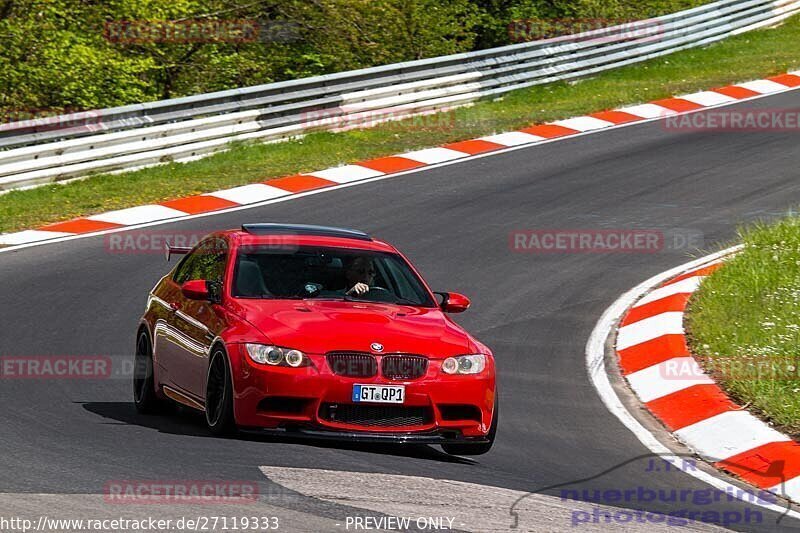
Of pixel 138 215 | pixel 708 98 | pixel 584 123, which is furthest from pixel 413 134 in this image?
pixel 138 215

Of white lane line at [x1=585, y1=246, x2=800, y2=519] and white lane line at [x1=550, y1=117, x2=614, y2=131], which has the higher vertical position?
white lane line at [x1=550, y1=117, x2=614, y2=131]

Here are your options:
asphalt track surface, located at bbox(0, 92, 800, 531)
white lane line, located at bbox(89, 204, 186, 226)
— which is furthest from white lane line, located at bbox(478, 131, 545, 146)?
white lane line, located at bbox(89, 204, 186, 226)

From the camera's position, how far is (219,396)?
344 inches

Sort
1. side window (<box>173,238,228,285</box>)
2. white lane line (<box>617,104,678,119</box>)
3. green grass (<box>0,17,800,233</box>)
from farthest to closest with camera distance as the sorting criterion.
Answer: white lane line (<box>617,104,678,119</box>) < green grass (<box>0,17,800,233</box>) < side window (<box>173,238,228,285</box>)

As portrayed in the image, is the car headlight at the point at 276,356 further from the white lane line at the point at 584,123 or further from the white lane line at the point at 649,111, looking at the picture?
the white lane line at the point at 649,111

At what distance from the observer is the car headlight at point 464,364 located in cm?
868

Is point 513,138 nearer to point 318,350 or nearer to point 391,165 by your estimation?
point 391,165

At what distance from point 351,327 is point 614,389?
3.10 metres

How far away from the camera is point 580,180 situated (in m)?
19.0

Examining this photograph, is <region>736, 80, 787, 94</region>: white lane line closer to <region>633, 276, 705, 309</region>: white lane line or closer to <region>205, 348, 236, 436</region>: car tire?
<region>633, 276, 705, 309</region>: white lane line

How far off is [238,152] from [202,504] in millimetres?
14154

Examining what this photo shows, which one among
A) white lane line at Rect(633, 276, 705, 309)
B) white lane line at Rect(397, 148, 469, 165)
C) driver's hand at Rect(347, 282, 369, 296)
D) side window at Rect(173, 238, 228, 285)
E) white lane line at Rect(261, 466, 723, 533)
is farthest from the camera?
white lane line at Rect(397, 148, 469, 165)

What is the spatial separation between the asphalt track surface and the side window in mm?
1012

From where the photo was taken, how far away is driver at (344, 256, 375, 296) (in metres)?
9.59
